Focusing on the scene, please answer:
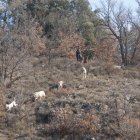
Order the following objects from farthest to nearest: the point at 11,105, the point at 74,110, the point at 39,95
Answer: the point at 39,95
the point at 11,105
the point at 74,110

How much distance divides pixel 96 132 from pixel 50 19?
2216 cm

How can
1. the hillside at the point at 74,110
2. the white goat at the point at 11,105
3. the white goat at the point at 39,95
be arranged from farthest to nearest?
the white goat at the point at 39,95 < the white goat at the point at 11,105 < the hillside at the point at 74,110

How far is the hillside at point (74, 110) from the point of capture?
2017 centimetres

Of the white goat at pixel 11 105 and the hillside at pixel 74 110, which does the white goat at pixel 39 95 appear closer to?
the hillside at pixel 74 110

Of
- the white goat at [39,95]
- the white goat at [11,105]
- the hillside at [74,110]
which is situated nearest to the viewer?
the hillside at [74,110]

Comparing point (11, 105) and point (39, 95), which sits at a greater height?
point (39, 95)

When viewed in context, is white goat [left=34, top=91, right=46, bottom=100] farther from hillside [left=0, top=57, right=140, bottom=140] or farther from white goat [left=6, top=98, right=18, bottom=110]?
white goat [left=6, top=98, right=18, bottom=110]

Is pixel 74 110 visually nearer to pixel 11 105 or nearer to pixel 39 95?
pixel 39 95

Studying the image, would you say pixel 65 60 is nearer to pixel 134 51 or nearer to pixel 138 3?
pixel 134 51

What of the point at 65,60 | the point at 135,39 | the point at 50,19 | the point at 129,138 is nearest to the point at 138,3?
the point at 135,39

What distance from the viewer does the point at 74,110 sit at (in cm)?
2208

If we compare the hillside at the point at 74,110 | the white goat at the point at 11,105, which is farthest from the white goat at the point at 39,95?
the white goat at the point at 11,105

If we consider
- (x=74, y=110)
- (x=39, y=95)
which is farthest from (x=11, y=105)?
(x=74, y=110)

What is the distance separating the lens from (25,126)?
21.1 metres
